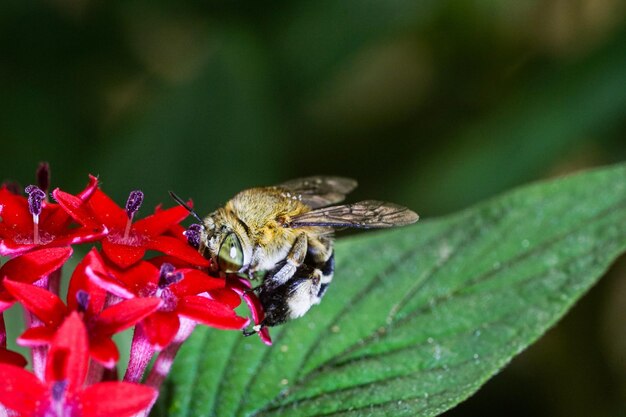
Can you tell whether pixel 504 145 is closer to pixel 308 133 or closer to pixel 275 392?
pixel 308 133

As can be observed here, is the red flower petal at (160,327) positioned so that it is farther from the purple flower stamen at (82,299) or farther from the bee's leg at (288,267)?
the bee's leg at (288,267)

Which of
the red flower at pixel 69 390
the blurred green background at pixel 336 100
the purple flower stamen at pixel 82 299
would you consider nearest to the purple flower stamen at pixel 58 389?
the red flower at pixel 69 390

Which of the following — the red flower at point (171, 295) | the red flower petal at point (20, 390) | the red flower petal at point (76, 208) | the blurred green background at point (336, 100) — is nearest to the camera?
the red flower petal at point (20, 390)

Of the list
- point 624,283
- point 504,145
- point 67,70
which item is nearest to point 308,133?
point 504,145

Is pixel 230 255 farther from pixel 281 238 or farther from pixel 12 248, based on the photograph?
pixel 12 248

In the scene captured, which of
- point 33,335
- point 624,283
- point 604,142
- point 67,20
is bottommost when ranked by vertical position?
point 33,335
